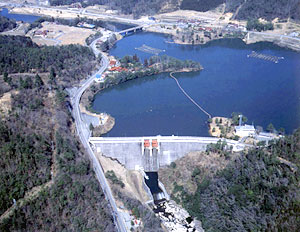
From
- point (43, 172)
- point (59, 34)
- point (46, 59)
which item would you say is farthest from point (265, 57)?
point (43, 172)

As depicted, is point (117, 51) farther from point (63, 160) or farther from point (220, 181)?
point (220, 181)

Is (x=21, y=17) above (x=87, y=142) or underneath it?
above

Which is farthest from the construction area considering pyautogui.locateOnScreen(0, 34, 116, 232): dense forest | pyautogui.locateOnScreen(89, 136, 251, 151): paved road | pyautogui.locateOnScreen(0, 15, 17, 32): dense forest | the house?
pyautogui.locateOnScreen(89, 136, 251, 151): paved road

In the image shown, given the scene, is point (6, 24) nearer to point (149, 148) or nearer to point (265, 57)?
point (265, 57)

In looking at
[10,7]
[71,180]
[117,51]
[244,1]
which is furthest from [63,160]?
[10,7]

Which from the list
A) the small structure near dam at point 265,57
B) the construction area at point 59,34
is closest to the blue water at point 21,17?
the construction area at point 59,34
